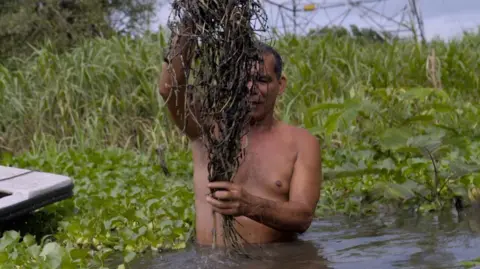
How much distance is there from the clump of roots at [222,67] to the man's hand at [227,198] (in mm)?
55

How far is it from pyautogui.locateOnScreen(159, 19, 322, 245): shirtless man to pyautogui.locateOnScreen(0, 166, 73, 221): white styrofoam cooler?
4.24 feet

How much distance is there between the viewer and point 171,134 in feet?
28.9

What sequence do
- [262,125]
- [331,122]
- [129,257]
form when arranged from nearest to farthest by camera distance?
[129,257] < [262,125] < [331,122]

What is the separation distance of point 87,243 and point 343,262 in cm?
144

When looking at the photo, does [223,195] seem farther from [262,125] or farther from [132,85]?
[132,85]

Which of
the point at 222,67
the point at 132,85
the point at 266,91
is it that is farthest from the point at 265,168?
the point at 132,85

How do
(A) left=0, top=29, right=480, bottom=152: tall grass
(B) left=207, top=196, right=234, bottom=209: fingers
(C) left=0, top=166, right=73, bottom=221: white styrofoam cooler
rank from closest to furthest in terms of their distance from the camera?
(B) left=207, top=196, right=234, bottom=209: fingers
(C) left=0, top=166, right=73, bottom=221: white styrofoam cooler
(A) left=0, top=29, right=480, bottom=152: tall grass

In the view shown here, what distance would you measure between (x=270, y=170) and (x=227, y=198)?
2.37 feet

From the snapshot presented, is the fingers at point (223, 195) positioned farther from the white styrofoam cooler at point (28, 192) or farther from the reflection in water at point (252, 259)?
the white styrofoam cooler at point (28, 192)

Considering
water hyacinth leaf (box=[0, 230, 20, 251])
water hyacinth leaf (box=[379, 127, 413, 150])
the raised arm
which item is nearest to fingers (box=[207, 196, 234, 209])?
the raised arm

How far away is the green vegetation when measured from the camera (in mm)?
4863

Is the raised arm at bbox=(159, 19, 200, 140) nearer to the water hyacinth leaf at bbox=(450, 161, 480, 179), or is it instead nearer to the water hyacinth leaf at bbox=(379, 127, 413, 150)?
the water hyacinth leaf at bbox=(379, 127, 413, 150)

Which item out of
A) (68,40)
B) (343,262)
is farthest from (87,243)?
(68,40)

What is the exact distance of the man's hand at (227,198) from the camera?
329 centimetres
